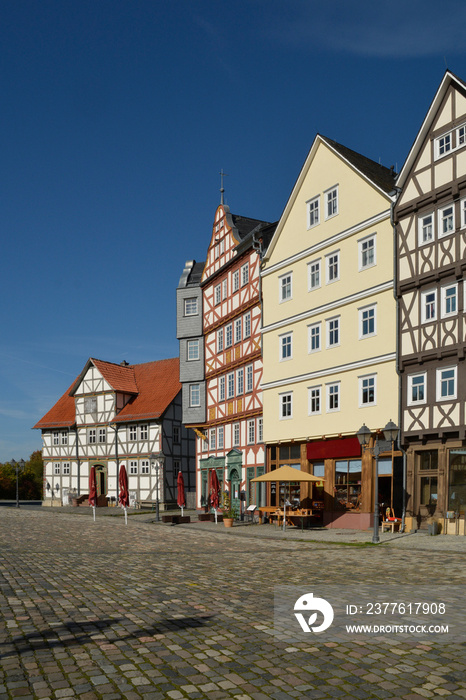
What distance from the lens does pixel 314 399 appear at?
33219 mm

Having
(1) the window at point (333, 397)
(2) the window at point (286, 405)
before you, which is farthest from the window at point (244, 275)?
(1) the window at point (333, 397)

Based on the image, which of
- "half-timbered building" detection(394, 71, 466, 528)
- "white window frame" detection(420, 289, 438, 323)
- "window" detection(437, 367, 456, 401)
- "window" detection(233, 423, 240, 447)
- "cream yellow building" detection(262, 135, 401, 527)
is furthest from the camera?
"window" detection(233, 423, 240, 447)

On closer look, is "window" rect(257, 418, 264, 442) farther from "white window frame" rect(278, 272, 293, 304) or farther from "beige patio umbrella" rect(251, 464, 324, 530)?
"beige patio umbrella" rect(251, 464, 324, 530)

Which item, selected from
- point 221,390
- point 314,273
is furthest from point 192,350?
point 314,273

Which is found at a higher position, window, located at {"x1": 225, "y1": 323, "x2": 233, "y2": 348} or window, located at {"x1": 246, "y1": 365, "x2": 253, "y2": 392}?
window, located at {"x1": 225, "y1": 323, "x2": 233, "y2": 348}

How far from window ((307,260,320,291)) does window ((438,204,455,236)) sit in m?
7.82

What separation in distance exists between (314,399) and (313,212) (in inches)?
352

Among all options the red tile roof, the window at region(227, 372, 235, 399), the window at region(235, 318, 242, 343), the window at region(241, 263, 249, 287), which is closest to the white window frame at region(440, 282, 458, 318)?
the window at region(241, 263, 249, 287)

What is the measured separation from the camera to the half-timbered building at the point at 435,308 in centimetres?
2542

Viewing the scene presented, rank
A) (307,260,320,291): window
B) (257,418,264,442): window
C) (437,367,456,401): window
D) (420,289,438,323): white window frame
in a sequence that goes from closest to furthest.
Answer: (437,367,456,401): window
(420,289,438,323): white window frame
(307,260,320,291): window
(257,418,264,442): window

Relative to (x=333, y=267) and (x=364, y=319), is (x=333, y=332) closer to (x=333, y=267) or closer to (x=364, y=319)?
(x=364, y=319)

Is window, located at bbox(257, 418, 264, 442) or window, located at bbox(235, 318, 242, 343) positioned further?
window, located at bbox(235, 318, 242, 343)

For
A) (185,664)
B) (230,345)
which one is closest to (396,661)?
(185,664)

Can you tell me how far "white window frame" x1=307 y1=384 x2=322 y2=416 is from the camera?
32.8m
